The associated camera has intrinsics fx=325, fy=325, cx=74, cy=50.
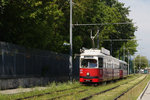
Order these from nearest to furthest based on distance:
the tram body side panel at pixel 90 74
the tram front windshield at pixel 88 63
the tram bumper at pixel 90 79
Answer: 1. the tram body side panel at pixel 90 74
2. the tram bumper at pixel 90 79
3. the tram front windshield at pixel 88 63

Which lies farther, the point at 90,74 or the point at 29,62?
the point at 90,74

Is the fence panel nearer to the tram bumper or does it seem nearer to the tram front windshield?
the tram front windshield

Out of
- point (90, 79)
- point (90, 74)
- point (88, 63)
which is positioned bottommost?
point (90, 79)

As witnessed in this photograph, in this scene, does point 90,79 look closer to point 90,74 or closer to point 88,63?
point 90,74

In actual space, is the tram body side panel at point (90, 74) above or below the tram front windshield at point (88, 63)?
below

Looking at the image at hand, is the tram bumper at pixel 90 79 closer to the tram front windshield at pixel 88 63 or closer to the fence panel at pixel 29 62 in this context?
the tram front windshield at pixel 88 63

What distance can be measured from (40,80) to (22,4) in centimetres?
777

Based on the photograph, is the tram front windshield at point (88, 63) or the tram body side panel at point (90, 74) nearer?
the tram body side panel at point (90, 74)

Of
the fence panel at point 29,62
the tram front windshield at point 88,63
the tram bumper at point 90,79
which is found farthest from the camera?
the tram front windshield at point 88,63

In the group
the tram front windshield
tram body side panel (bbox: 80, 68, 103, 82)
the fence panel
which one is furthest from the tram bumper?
the fence panel

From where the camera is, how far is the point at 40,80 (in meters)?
28.7

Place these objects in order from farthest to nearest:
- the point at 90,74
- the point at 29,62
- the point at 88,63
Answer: the point at 88,63, the point at 90,74, the point at 29,62

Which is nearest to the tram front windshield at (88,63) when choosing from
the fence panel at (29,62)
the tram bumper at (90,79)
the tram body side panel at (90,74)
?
the tram body side panel at (90,74)

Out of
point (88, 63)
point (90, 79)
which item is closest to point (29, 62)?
point (88, 63)
